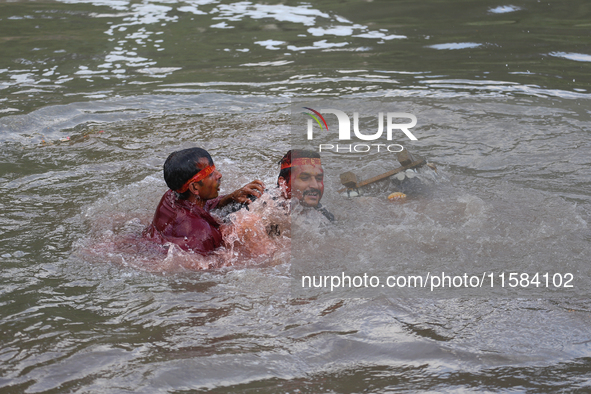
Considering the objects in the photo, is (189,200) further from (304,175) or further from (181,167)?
(304,175)

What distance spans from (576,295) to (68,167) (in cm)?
563

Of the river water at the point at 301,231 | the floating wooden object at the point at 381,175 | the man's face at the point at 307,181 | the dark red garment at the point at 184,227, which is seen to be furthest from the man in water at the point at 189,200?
the floating wooden object at the point at 381,175

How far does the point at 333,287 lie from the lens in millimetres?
4680

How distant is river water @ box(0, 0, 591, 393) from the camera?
146 inches

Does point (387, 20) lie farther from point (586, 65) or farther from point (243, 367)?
point (243, 367)

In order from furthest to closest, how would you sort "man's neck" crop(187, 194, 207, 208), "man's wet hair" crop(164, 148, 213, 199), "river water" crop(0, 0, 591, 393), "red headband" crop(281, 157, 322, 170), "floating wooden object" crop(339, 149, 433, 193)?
"floating wooden object" crop(339, 149, 433, 193), "red headband" crop(281, 157, 322, 170), "man's neck" crop(187, 194, 207, 208), "man's wet hair" crop(164, 148, 213, 199), "river water" crop(0, 0, 591, 393)

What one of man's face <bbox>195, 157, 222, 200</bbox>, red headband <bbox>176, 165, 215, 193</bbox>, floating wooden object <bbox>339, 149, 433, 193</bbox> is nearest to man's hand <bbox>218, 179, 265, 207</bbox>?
man's face <bbox>195, 157, 222, 200</bbox>

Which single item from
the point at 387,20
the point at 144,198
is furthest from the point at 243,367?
the point at 387,20

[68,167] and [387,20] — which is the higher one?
[387,20]

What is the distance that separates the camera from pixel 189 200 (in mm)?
4891

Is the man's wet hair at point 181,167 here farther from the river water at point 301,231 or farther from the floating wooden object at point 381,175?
the floating wooden object at point 381,175

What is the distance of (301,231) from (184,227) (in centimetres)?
120

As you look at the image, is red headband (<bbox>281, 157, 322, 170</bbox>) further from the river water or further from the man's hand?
the river water

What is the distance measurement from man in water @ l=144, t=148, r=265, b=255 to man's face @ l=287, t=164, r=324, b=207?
0.46m
